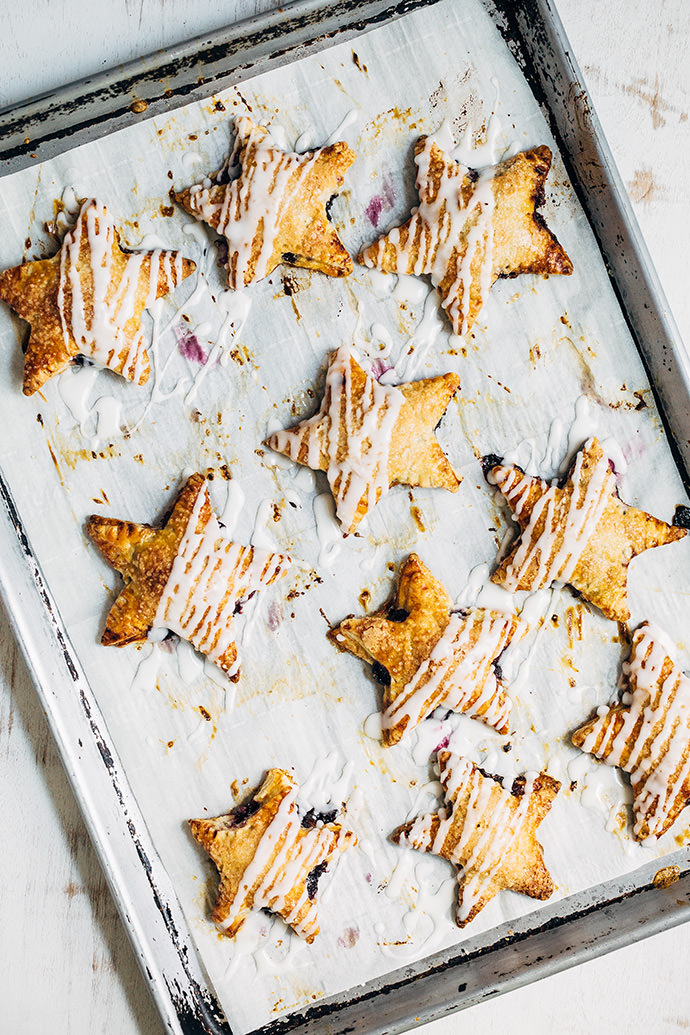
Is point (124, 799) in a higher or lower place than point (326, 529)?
lower

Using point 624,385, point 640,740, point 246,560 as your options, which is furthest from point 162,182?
point 640,740

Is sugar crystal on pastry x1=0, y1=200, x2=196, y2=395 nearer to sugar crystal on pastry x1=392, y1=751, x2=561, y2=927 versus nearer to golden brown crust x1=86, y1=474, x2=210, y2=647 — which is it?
golden brown crust x1=86, y1=474, x2=210, y2=647

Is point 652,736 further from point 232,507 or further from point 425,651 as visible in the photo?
point 232,507

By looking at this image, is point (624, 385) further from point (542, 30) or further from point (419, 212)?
point (542, 30)

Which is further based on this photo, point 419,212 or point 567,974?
point 567,974

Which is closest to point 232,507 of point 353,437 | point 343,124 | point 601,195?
point 353,437

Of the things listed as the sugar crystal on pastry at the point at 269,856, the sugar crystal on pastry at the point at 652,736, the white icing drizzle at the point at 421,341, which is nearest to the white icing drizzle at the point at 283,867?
the sugar crystal on pastry at the point at 269,856
